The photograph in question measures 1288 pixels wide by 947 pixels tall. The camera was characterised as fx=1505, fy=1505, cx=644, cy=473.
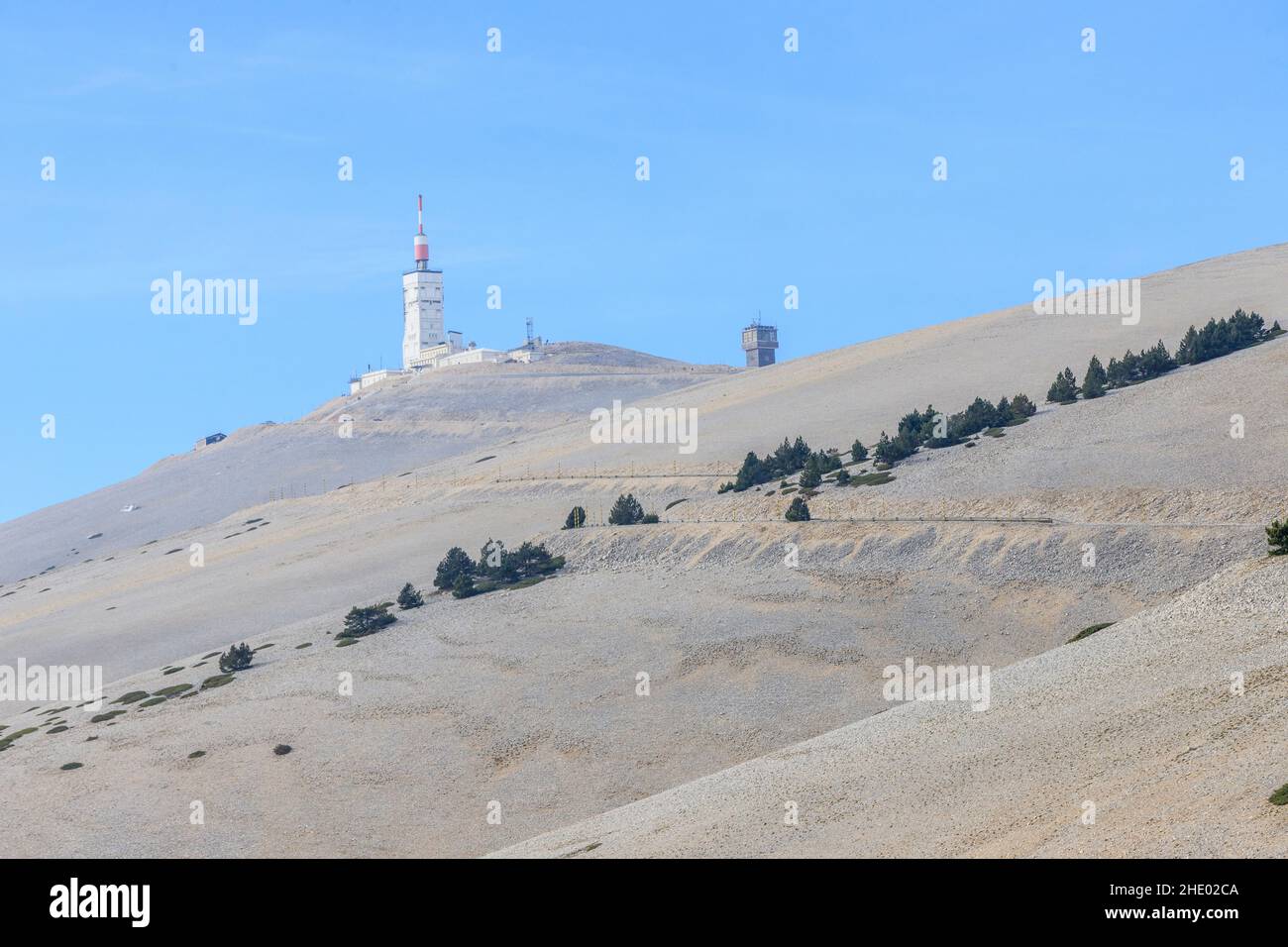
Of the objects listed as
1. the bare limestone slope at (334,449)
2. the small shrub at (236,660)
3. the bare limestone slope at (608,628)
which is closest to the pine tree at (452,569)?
the bare limestone slope at (608,628)

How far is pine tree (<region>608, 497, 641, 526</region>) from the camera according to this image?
72688 mm

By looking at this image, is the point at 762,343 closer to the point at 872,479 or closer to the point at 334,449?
the point at 334,449

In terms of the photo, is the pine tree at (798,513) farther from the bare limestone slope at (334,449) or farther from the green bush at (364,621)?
the bare limestone slope at (334,449)

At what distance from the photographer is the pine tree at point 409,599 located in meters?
66.2

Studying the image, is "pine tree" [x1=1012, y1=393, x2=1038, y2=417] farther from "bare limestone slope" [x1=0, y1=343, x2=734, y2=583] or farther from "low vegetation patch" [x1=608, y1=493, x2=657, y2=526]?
"bare limestone slope" [x1=0, y1=343, x2=734, y2=583]

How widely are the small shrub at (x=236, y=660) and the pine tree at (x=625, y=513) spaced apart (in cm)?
1933

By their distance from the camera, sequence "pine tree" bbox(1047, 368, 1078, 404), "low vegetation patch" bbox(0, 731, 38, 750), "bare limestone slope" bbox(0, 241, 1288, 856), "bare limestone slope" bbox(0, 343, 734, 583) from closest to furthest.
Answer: "bare limestone slope" bbox(0, 241, 1288, 856) < "low vegetation patch" bbox(0, 731, 38, 750) < "pine tree" bbox(1047, 368, 1078, 404) < "bare limestone slope" bbox(0, 343, 734, 583)

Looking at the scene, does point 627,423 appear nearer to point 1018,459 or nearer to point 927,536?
point 1018,459

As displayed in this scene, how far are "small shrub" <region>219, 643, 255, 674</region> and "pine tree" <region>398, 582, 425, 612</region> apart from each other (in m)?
7.42

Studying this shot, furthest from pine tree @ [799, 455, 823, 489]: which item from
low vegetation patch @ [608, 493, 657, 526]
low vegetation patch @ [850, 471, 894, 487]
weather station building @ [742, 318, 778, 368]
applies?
weather station building @ [742, 318, 778, 368]
